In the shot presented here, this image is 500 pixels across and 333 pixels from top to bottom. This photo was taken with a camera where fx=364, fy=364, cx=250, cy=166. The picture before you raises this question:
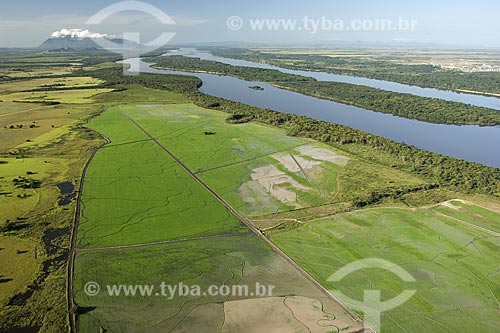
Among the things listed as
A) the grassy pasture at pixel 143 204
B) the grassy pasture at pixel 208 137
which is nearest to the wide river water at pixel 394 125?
the grassy pasture at pixel 208 137

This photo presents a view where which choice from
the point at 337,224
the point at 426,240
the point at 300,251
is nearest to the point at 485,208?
the point at 426,240

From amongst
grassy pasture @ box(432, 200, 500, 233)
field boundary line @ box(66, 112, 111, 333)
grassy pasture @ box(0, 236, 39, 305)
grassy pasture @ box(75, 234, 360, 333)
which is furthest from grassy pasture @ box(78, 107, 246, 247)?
grassy pasture @ box(432, 200, 500, 233)

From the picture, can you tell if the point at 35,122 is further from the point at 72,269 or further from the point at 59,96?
the point at 72,269

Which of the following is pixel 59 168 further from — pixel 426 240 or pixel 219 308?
pixel 426 240

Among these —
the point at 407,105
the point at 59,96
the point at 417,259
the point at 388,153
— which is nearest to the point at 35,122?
the point at 59,96

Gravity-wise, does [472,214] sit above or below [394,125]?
below
